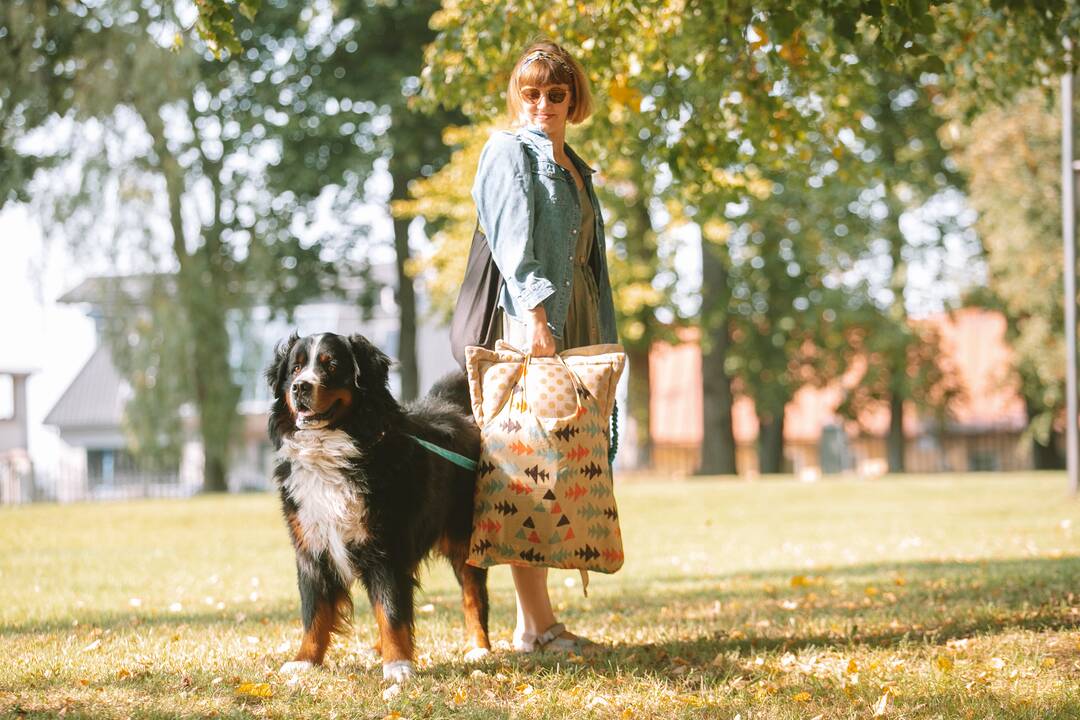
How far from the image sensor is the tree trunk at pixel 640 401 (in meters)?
28.2

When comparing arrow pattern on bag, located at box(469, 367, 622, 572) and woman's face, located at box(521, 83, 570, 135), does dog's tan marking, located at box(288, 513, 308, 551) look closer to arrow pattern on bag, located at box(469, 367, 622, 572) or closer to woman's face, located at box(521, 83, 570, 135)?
arrow pattern on bag, located at box(469, 367, 622, 572)

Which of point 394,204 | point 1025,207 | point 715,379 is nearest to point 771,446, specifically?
point 715,379

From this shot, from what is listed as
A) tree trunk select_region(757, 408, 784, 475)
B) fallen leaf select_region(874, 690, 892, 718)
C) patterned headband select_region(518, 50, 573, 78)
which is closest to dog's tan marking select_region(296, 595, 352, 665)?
fallen leaf select_region(874, 690, 892, 718)

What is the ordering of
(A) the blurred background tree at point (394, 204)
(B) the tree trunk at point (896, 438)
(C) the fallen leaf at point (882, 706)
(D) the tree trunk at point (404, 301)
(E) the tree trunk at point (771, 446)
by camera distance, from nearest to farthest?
1. (C) the fallen leaf at point (882, 706)
2. (A) the blurred background tree at point (394, 204)
3. (D) the tree trunk at point (404, 301)
4. (B) the tree trunk at point (896, 438)
5. (E) the tree trunk at point (771, 446)

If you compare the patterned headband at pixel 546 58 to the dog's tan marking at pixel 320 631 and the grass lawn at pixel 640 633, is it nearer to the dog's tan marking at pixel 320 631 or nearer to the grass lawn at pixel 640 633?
the dog's tan marking at pixel 320 631

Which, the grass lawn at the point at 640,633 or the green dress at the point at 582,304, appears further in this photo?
the green dress at the point at 582,304

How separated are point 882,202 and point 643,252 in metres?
7.26

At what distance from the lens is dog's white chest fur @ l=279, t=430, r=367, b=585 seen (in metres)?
4.36

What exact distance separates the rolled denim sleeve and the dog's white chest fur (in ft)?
2.99

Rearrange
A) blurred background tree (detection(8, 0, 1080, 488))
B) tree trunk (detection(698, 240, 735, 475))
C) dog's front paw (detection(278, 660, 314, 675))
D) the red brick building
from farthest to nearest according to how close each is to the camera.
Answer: the red brick building < tree trunk (detection(698, 240, 735, 475)) < blurred background tree (detection(8, 0, 1080, 488)) < dog's front paw (detection(278, 660, 314, 675))

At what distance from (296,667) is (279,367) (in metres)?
1.17

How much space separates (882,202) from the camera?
93.6 feet

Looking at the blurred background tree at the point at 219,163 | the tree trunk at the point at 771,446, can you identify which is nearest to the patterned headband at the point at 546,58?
Result: the blurred background tree at the point at 219,163

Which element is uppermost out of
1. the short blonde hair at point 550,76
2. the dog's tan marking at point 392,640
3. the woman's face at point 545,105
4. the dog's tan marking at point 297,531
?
the short blonde hair at point 550,76
